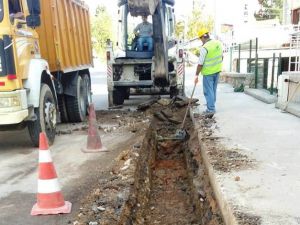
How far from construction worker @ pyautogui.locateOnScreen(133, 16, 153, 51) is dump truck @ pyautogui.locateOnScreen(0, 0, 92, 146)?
7.60 feet

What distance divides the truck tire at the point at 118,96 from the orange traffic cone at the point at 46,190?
25.9 ft

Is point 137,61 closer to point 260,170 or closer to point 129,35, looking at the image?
point 129,35

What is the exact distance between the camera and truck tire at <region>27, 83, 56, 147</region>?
6.26 m

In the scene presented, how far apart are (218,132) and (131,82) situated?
15.9ft

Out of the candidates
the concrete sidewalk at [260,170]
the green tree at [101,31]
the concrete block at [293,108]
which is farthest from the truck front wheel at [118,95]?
the green tree at [101,31]

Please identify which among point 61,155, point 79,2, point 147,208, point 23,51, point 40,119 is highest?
point 79,2

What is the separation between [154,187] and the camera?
617 centimetres

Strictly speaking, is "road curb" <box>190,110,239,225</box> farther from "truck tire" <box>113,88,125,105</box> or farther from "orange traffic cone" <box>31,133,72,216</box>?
"truck tire" <box>113,88,125,105</box>

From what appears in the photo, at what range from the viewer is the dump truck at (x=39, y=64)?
5.59m

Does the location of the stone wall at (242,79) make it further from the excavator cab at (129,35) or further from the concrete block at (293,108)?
the concrete block at (293,108)

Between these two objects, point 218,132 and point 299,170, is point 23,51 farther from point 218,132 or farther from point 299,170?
point 299,170

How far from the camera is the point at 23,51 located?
596 centimetres

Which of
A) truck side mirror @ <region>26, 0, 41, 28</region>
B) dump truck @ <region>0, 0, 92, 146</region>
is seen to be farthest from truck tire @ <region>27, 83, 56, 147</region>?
truck side mirror @ <region>26, 0, 41, 28</region>

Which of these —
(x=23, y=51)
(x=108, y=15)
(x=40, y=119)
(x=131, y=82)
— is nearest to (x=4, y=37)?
(x=23, y=51)
